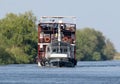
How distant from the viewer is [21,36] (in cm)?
16925

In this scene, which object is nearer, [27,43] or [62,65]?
[62,65]

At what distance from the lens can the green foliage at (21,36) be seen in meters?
164

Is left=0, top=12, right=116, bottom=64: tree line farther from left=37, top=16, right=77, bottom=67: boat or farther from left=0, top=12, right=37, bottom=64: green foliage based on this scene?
left=37, top=16, right=77, bottom=67: boat

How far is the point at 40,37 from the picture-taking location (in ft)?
425

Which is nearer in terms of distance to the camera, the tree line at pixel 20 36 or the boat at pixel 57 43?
the boat at pixel 57 43

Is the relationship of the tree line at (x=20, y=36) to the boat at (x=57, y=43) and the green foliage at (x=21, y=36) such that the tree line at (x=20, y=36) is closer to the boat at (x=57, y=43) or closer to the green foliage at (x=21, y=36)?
the green foliage at (x=21, y=36)

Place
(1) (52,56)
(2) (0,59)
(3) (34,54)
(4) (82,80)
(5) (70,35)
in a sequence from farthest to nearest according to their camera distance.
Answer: (3) (34,54)
(2) (0,59)
(5) (70,35)
(1) (52,56)
(4) (82,80)

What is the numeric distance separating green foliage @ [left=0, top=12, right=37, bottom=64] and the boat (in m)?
31.9

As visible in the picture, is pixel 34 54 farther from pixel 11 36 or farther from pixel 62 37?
pixel 62 37

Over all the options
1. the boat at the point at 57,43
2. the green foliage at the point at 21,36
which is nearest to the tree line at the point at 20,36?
the green foliage at the point at 21,36

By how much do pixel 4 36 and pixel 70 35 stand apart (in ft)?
146

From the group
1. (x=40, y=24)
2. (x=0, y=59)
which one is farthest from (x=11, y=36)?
(x=40, y=24)

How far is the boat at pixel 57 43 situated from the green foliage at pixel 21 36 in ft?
105

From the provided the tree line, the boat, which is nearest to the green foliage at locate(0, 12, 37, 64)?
the tree line
